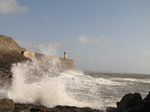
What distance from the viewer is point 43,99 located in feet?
26.9

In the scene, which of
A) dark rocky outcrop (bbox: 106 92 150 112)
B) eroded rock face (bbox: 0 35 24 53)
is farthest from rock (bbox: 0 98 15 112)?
eroded rock face (bbox: 0 35 24 53)

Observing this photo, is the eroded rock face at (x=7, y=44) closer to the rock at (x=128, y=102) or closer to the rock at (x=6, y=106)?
the rock at (x=6, y=106)

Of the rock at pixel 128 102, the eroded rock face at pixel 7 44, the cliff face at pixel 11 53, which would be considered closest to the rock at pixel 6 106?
the rock at pixel 128 102

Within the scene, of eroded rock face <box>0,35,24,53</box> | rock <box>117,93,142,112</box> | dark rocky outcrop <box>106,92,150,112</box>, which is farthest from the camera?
eroded rock face <box>0,35,24,53</box>

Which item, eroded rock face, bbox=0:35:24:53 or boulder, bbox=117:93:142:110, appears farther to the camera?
eroded rock face, bbox=0:35:24:53

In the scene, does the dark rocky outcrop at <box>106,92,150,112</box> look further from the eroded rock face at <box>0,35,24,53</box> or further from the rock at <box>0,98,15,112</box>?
the eroded rock face at <box>0,35,24,53</box>

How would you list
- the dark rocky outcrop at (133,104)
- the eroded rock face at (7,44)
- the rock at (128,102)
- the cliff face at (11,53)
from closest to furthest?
the dark rocky outcrop at (133,104) < the rock at (128,102) < the cliff face at (11,53) < the eroded rock face at (7,44)

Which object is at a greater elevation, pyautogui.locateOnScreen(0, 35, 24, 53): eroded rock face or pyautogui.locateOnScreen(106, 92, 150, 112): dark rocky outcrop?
pyautogui.locateOnScreen(0, 35, 24, 53): eroded rock face

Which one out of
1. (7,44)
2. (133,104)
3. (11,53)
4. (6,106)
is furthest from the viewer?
(7,44)

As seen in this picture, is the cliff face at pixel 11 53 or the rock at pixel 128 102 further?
the cliff face at pixel 11 53

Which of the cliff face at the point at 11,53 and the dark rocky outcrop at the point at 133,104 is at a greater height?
the cliff face at the point at 11,53

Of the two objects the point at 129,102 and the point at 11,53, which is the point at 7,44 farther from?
the point at 129,102

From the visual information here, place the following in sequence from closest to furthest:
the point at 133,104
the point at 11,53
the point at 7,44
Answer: the point at 133,104 < the point at 11,53 < the point at 7,44

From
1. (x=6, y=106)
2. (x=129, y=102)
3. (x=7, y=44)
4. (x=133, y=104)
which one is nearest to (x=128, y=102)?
(x=129, y=102)
